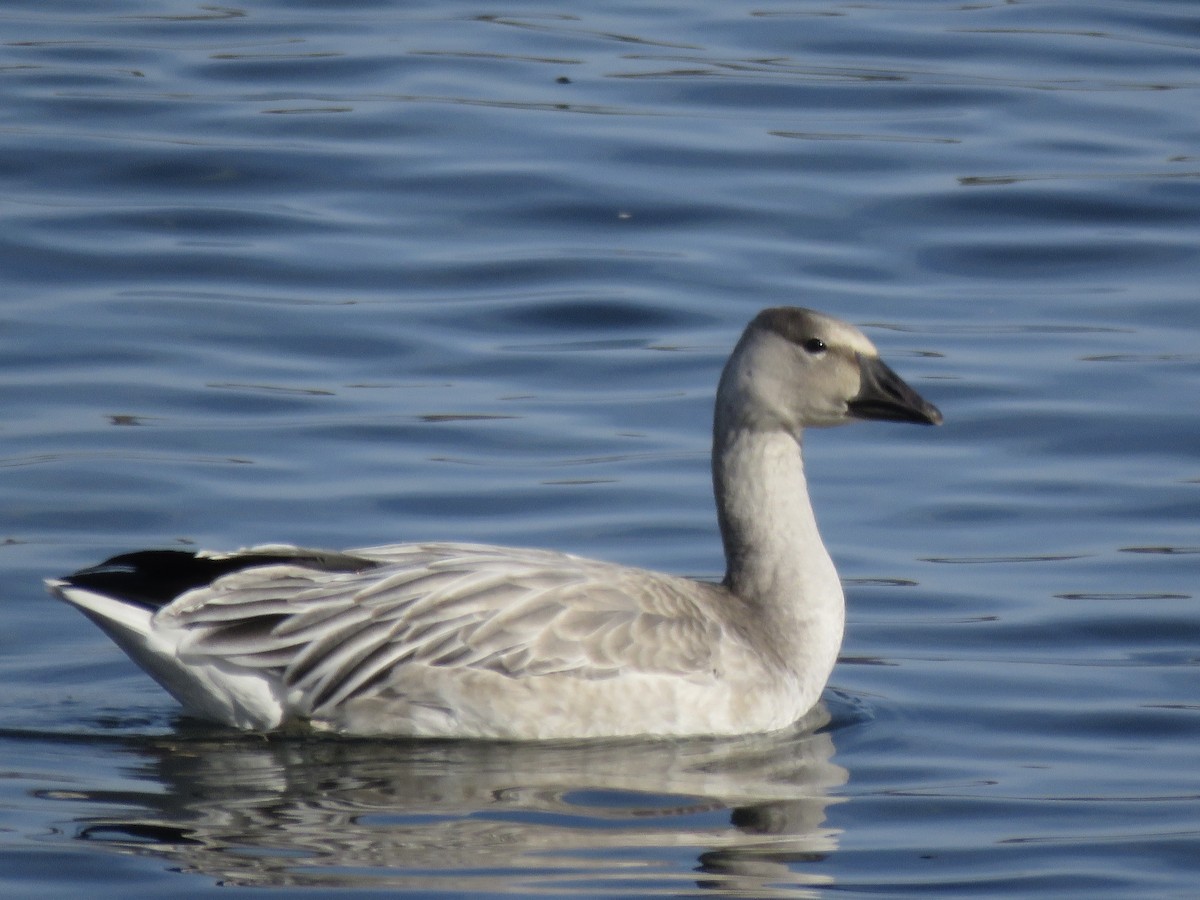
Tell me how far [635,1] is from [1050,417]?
32.0ft

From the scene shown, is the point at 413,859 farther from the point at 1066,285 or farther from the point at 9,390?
the point at 1066,285

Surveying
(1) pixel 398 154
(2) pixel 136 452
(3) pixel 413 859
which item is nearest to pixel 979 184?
(1) pixel 398 154

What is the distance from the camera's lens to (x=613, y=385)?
13172mm

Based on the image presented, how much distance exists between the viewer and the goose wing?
336 inches

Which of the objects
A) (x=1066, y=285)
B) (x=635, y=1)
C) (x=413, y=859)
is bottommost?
(x=413, y=859)

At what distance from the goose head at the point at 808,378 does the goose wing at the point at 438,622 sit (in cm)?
86

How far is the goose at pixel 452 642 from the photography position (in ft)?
27.9

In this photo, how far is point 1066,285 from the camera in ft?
49.3

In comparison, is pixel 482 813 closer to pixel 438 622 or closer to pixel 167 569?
pixel 438 622

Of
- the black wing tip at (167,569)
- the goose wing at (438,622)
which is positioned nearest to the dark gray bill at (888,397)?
the goose wing at (438,622)

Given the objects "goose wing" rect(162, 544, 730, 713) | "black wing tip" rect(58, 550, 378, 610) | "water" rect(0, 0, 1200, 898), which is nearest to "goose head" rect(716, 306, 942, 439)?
"goose wing" rect(162, 544, 730, 713)

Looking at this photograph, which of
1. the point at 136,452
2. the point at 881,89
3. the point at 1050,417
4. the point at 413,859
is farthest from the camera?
the point at 881,89

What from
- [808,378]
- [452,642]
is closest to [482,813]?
[452,642]

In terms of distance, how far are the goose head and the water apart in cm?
111
